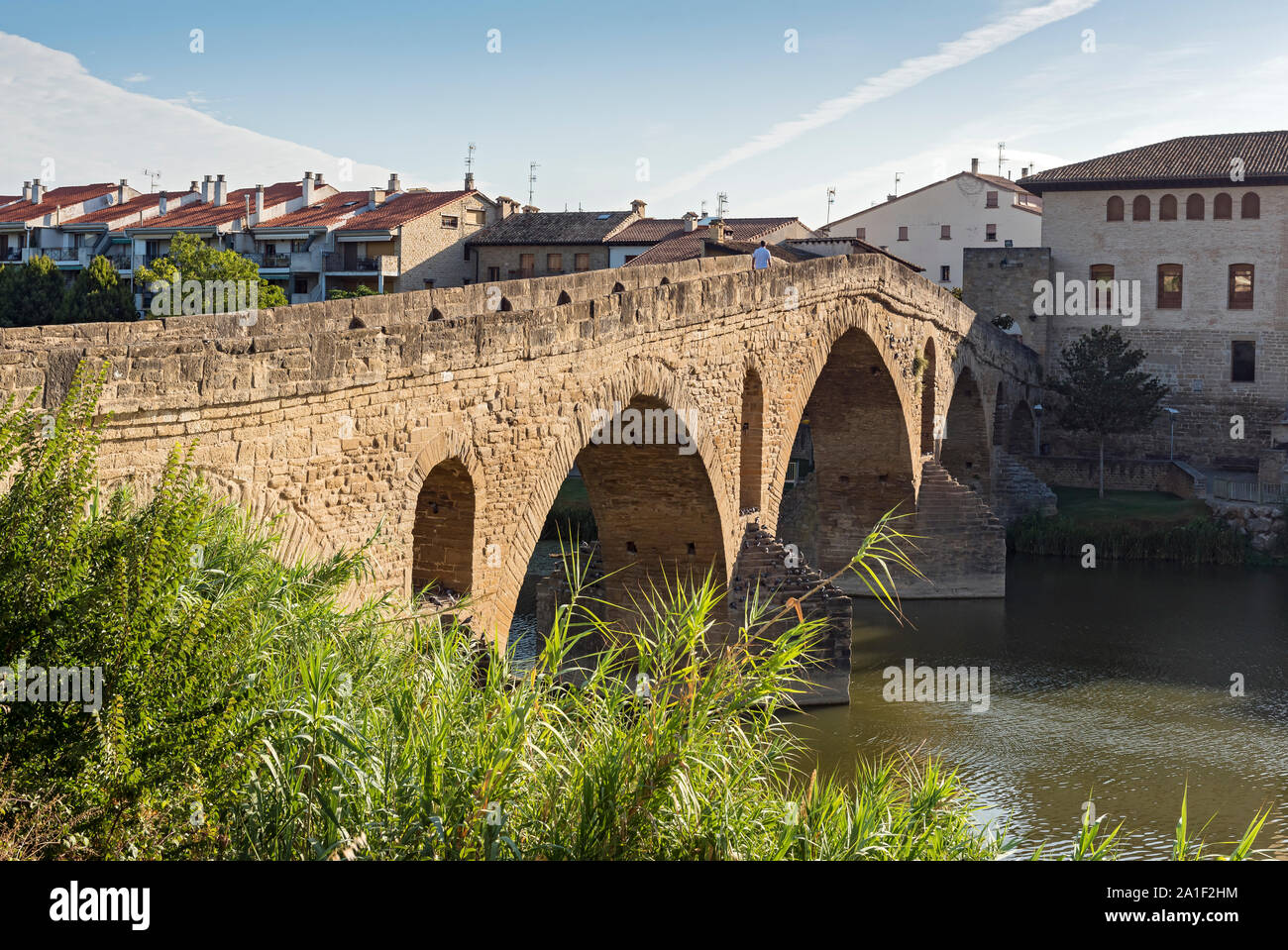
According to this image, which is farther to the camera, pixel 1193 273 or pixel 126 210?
pixel 126 210

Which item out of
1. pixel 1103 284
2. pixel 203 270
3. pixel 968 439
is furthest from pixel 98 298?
pixel 1103 284

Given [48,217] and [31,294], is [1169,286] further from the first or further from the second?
[48,217]

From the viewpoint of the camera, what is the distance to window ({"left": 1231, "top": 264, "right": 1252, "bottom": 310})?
33719mm

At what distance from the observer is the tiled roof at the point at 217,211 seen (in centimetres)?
4497

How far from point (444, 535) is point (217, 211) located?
126ft

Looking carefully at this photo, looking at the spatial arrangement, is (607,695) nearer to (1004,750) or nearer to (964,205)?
(1004,750)

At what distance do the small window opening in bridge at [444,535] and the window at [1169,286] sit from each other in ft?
91.1

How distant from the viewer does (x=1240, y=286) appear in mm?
33844

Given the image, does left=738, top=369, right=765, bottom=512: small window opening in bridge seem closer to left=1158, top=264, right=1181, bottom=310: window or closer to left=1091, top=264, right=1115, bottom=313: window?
left=1091, top=264, right=1115, bottom=313: window
